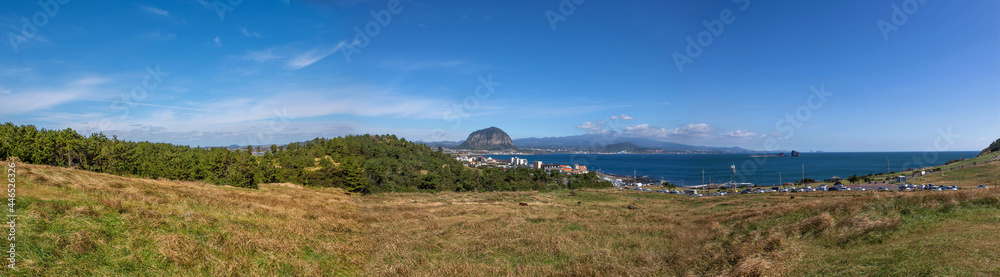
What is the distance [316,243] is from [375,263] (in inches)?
94.0

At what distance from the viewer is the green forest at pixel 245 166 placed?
52406 millimetres

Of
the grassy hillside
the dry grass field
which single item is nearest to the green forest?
the dry grass field

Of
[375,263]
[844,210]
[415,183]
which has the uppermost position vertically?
[844,210]

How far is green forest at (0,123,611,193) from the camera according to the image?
172 feet

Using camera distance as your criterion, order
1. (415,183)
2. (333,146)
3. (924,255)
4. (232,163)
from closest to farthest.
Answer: (924,255)
(232,163)
(415,183)
(333,146)

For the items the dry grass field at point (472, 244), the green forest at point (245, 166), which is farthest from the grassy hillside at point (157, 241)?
the green forest at point (245, 166)

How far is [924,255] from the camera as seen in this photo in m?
7.28

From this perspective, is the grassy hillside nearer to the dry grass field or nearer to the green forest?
the dry grass field

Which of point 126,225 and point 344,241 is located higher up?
point 126,225

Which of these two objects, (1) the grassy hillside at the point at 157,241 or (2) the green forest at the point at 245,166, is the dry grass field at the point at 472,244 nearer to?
(1) the grassy hillside at the point at 157,241

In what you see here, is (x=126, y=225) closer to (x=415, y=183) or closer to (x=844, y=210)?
(x=844, y=210)

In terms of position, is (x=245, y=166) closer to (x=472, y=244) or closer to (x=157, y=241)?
(x=472, y=244)

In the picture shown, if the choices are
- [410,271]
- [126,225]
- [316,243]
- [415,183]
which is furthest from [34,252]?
[415,183]

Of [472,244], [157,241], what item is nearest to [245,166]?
[472,244]
